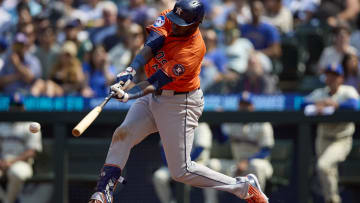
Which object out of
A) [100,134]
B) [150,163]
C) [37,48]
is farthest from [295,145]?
[37,48]

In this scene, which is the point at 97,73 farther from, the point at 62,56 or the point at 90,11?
the point at 90,11

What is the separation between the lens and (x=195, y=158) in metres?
5.95

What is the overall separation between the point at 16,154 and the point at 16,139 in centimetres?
16

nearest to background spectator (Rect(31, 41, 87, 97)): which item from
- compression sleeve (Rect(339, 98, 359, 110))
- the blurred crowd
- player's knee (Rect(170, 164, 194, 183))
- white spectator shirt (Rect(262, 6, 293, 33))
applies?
the blurred crowd

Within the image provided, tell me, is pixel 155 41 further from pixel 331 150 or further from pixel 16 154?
pixel 16 154

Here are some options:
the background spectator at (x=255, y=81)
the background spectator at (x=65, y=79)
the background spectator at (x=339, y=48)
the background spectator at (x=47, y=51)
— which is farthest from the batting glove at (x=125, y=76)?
the background spectator at (x=47, y=51)

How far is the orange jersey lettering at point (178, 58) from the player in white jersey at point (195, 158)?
157cm

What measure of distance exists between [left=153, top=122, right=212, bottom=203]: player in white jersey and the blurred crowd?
1.20m

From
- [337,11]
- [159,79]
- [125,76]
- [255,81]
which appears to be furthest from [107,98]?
[337,11]

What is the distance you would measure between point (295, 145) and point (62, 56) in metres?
3.35

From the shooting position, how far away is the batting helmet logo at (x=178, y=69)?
4172 millimetres

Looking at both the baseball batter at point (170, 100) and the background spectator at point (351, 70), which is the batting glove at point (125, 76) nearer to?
the baseball batter at point (170, 100)

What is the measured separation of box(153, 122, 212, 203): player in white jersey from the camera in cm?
593

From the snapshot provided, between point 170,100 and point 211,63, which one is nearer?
point 170,100
